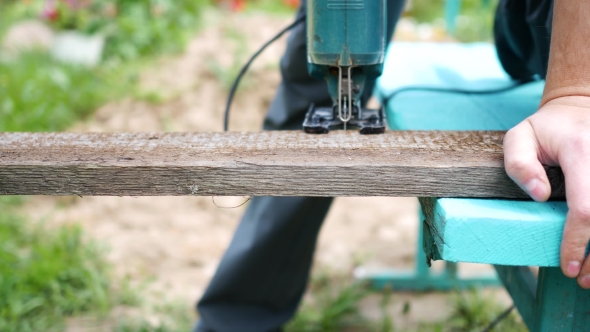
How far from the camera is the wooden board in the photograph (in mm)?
695

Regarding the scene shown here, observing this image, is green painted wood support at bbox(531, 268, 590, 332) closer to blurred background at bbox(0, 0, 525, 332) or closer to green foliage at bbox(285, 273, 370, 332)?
blurred background at bbox(0, 0, 525, 332)

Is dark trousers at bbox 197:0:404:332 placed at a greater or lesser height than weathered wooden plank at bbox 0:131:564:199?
lesser

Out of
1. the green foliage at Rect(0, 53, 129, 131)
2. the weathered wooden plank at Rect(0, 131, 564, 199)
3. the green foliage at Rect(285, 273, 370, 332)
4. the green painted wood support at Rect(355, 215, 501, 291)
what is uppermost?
the weathered wooden plank at Rect(0, 131, 564, 199)

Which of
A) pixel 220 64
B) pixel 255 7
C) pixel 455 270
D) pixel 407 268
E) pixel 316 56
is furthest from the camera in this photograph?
pixel 255 7

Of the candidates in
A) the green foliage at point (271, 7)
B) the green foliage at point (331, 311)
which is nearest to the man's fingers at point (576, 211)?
the green foliage at point (331, 311)

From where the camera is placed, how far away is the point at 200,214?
2684mm

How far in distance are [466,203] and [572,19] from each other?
287mm

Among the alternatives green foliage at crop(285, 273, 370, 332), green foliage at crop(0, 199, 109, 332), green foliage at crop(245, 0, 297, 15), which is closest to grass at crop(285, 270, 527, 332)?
green foliage at crop(285, 273, 370, 332)

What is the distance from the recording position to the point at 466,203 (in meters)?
0.74

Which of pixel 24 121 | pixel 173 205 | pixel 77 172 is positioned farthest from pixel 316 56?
pixel 24 121

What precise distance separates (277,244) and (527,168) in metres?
0.84

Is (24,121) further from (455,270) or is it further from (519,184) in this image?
(519,184)

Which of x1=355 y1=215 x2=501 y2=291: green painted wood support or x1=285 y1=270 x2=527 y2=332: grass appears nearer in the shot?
x1=285 y1=270 x2=527 y2=332: grass

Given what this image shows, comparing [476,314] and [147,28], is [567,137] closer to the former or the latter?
[476,314]
